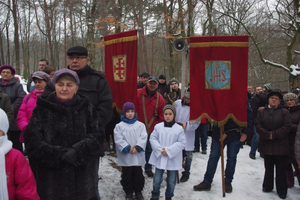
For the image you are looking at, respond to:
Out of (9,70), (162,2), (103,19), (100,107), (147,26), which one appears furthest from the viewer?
(147,26)

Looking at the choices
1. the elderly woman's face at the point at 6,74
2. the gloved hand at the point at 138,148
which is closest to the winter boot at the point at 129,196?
the gloved hand at the point at 138,148

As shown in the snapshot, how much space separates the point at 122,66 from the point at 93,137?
224 cm

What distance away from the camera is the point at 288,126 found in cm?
438

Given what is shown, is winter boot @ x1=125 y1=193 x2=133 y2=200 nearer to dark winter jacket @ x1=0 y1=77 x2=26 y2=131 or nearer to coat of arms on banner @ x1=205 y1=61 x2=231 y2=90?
coat of arms on banner @ x1=205 y1=61 x2=231 y2=90

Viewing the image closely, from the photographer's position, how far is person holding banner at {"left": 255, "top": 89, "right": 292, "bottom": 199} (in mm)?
4367

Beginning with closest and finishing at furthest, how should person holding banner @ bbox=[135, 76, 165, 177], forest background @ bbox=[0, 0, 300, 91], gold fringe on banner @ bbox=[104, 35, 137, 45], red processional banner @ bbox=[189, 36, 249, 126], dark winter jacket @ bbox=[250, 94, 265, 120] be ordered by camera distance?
red processional banner @ bbox=[189, 36, 249, 126], gold fringe on banner @ bbox=[104, 35, 137, 45], person holding banner @ bbox=[135, 76, 165, 177], dark winter jacket @ bbox=[250, 94, 265, 120], forest background @ bbox=[0, 0, 300, 91]

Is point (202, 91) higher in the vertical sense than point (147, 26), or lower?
lower

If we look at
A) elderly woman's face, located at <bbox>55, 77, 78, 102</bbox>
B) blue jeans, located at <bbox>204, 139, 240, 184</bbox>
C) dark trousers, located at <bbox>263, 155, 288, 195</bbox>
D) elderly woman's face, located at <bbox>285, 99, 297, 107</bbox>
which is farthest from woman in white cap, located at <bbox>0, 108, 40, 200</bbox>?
elderly woman's face, located at <bbox>285, 99, 297, 107</bbox>

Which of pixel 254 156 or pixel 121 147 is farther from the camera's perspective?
pixel 254 156

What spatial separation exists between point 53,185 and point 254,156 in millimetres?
6083

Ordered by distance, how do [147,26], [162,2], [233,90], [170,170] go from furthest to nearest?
1. [147,26]
2. [162,2]
3. [233,90]
4. [170,170]

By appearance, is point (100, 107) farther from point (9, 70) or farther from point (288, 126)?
point (288, 126)


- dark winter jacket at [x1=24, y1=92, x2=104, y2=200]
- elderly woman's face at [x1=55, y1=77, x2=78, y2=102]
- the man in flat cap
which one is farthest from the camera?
the man in flat cap

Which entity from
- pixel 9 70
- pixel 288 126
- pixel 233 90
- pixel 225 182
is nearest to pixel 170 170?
pixel 225 182
